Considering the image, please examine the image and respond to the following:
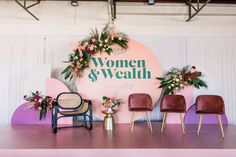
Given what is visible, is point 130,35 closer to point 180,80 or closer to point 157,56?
point 157,56

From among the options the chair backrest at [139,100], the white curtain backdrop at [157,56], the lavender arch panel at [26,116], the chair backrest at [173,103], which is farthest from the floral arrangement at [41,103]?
the chair backrest at [173,103]

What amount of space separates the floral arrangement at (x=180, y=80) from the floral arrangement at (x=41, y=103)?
272cm

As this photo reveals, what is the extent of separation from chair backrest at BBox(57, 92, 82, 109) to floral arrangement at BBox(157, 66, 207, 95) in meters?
2.09

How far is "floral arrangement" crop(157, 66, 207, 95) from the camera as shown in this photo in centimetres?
500

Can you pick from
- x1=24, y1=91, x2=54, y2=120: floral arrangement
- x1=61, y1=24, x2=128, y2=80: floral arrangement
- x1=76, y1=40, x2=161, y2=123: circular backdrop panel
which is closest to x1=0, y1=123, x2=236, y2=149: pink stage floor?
x1=24, y1=91, x2=54, y2=120: floral arrangement

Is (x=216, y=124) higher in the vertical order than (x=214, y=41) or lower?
lower

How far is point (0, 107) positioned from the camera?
5.42 meters

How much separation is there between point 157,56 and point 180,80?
0.99 m

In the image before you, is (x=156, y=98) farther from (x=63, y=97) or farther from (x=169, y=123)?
(x=63, y=97)

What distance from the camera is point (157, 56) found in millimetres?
5613

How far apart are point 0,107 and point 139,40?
4096 millimetres

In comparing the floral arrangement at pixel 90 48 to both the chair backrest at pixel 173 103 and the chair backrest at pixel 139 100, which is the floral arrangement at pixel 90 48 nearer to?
the chair backrest at pixel 139 100

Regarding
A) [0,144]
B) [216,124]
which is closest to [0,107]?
[0,144]
